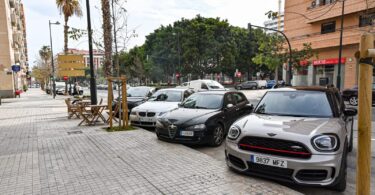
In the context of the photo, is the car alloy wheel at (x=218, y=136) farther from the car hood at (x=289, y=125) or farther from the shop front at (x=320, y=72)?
the shop front at (x=320, y=72)

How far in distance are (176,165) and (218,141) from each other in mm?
2194

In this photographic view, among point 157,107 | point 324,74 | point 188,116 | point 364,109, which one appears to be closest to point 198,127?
point 188,116

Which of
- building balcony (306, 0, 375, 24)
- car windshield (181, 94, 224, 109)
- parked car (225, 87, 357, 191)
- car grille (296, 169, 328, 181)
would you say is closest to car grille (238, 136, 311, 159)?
parked car (225, 87, 357, 191)

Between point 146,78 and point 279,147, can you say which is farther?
point 146,78

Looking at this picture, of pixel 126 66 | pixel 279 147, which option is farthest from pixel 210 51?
pixel 279 147

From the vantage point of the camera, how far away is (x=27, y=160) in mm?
5531

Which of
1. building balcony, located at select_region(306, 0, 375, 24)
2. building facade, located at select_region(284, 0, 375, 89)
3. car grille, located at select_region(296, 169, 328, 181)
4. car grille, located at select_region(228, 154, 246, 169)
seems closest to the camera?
car grille, located at select_region(296, 169, 328, 181)

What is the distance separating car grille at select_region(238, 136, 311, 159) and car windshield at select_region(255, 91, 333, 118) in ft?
3.80

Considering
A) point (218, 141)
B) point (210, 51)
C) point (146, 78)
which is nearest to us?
point (218, 141)

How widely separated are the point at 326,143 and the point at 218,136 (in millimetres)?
3431

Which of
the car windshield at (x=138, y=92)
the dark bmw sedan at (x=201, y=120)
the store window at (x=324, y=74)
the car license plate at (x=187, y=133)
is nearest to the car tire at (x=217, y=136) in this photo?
the dark bmw sedan at (x=201, y=120)

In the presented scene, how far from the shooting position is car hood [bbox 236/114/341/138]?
3988 mm

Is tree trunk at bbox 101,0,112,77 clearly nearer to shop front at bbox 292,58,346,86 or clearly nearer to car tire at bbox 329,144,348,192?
car tire at bbox 329,144,348,192

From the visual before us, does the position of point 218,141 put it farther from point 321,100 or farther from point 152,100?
point 152,100
